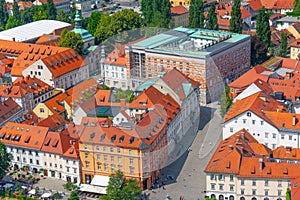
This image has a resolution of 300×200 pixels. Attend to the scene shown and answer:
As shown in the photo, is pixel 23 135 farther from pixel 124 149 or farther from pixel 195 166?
pixel 195 166

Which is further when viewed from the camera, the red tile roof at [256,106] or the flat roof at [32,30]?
the flat roof at [32,30]

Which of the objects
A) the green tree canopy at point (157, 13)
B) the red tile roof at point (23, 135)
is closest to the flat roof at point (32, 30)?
the green tree canopy at point (157, 13)

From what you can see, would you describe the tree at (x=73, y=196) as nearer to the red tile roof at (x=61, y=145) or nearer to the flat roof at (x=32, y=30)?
the red tile roof at (x=61, y=145)

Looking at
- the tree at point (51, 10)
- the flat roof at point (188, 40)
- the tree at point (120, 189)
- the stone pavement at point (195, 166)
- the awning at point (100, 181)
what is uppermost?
the flat roof at point (188, 40)

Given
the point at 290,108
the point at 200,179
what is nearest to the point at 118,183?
the point at 200,179

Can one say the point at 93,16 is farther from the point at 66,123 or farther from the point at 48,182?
the point at 48,182

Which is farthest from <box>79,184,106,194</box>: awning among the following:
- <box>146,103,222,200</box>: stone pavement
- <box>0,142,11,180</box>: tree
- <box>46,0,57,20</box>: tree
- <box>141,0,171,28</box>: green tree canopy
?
<box>46,0,57,20</box>: tree
